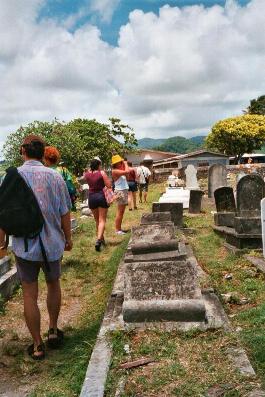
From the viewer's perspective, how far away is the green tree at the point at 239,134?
2159 inches

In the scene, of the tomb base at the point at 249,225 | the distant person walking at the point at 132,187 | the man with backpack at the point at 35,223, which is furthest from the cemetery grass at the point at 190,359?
the distant person walking at the point at 132,187

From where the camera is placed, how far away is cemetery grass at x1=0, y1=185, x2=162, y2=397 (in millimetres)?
3473

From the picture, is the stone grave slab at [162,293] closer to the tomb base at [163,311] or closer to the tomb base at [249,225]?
the tomb base at [163,311]

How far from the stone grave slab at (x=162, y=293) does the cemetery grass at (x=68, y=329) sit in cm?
55

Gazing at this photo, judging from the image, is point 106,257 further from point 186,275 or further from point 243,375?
point 243,375

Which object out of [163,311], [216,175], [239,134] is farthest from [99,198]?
[239,134]

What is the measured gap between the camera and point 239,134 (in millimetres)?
55062

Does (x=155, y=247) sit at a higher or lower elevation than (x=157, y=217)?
lower

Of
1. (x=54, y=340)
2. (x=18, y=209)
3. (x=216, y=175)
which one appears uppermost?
(x=18, y=209)

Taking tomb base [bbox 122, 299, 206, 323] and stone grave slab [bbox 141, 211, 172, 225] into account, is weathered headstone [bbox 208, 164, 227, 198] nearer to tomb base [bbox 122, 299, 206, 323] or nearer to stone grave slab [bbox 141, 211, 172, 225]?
stone grave slab [bbox 141, 211, 172, 225]

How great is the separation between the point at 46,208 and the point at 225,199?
23.1 ft

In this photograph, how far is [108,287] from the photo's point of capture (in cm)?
615

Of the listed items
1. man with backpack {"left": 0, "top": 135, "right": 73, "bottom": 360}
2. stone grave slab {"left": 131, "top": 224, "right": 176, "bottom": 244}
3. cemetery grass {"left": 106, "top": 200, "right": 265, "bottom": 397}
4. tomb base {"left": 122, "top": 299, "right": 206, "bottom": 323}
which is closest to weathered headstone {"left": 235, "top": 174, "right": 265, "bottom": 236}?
stone grave slab {"left": 131, "top": 224, "right": 176, "bottom": 244}

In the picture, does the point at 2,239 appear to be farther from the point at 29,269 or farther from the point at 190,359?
the point at 190,359
